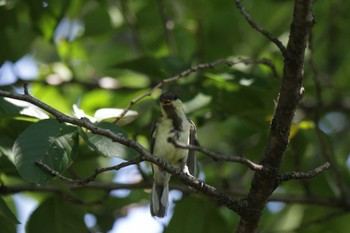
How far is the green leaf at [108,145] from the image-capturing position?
2836 millimetres

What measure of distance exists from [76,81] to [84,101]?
26 cm

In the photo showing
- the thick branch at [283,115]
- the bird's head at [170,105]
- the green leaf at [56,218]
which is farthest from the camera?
the bird's head at [170,105]

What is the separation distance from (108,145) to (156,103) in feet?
3.93

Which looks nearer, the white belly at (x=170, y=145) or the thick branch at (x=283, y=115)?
the thick branch at (x=283, y=115)

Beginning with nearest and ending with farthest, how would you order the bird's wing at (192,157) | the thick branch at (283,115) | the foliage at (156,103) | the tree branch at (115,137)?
the thick branch at (283,115), the tree branch at (115,137), the foliage at (156,103), the bird's wing at (192,157)

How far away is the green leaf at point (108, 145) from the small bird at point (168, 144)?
43.9 inches

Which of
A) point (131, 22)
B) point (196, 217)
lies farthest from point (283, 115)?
point (131, 22)

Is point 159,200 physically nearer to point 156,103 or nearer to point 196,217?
point 196,217

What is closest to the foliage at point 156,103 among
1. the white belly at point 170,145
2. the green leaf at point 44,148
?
the green leaf at point 44,148

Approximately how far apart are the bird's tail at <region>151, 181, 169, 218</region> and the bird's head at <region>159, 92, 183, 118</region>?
1.45ft

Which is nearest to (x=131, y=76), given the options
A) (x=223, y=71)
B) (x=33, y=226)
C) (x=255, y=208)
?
(x=223, y=71)

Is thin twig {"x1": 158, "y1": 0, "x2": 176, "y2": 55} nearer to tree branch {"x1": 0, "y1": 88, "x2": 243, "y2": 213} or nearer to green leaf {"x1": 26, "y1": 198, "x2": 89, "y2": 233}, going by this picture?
green leaf {"x1": 26, "y1": 198, "x2": 89, "y2": 233}

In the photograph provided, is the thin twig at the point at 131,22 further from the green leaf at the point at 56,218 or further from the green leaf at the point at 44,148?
the green leaf at the point at 44,148

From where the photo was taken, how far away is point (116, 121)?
Answer: 10.8 ft
